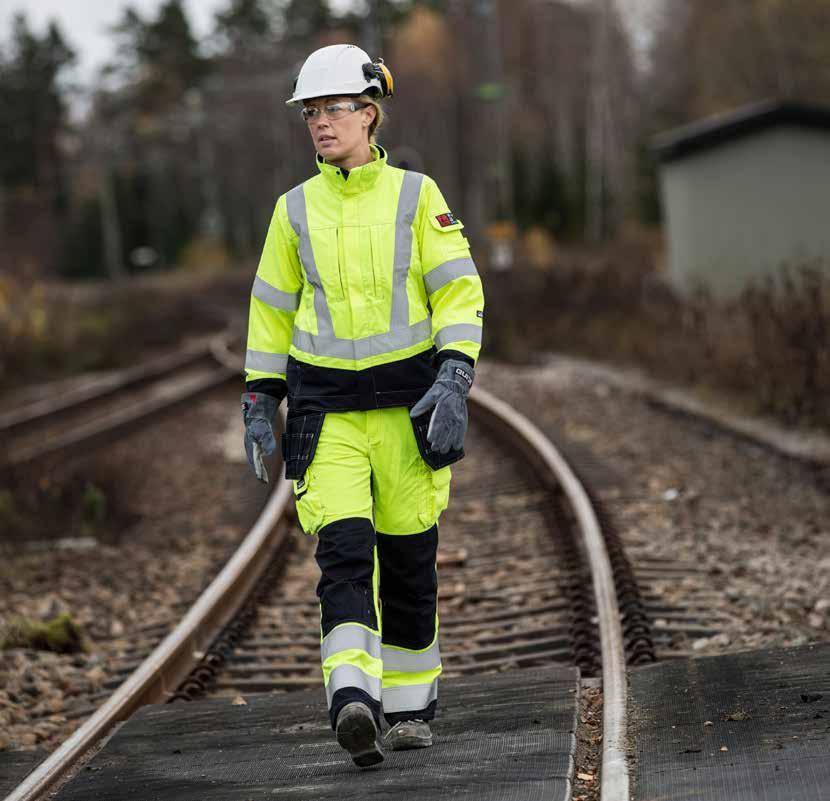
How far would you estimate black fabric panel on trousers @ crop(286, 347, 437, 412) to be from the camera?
3.96 m

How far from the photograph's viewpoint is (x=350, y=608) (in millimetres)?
3955

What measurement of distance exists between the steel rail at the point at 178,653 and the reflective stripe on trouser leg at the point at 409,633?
41.7 inches

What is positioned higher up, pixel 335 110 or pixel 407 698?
pixel 335 110

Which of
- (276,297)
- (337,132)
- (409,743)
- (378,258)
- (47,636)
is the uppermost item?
(337,132)

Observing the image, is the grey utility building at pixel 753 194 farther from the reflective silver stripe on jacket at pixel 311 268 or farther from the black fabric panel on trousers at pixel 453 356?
the reflective silver stripe on jacket at pixel 311 268

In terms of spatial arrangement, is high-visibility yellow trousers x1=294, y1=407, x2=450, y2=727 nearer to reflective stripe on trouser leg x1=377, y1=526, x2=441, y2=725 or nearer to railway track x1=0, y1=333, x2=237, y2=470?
reflective stripe on trouser leg x1=377, y1=526, x2=441, y2=725

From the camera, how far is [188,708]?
15.9 feet

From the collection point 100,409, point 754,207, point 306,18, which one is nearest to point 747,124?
point 754,207

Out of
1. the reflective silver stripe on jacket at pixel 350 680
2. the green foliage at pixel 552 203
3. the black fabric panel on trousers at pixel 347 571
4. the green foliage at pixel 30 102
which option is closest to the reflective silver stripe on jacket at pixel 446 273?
the black fabric panel on trousers at pixel 347 571

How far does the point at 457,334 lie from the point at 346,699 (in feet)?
3.55

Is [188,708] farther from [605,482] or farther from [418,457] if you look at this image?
[605,482]

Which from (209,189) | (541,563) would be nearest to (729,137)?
(541,563)

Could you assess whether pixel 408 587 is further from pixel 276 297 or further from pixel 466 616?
pixel 466 616

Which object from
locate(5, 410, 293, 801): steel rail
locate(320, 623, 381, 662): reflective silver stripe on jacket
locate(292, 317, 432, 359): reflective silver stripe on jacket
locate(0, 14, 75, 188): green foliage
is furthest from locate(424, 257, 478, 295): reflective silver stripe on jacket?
locate(0, 14, 75, 188): green foliage
